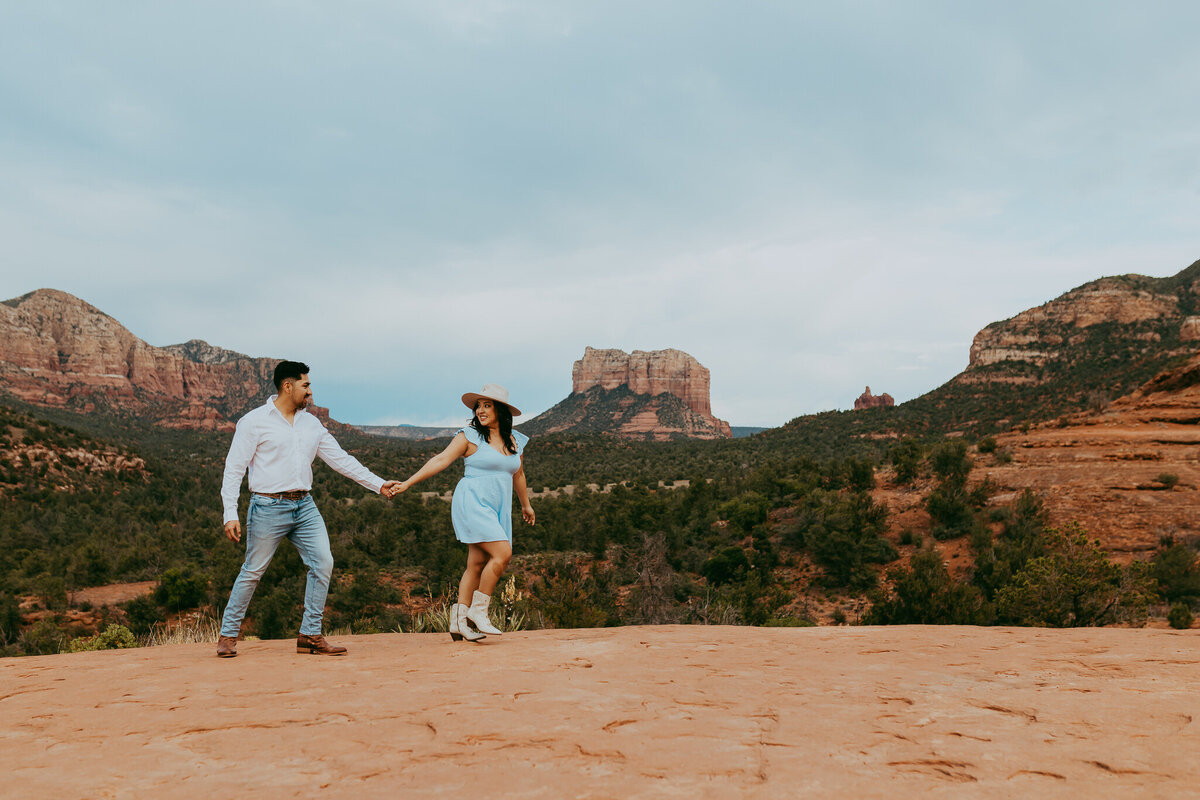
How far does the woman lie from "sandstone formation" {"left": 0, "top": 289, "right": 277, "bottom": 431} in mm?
94390

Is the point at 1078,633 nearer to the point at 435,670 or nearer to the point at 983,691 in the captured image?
the point at 983,691

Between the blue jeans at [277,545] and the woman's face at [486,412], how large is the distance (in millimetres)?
1443

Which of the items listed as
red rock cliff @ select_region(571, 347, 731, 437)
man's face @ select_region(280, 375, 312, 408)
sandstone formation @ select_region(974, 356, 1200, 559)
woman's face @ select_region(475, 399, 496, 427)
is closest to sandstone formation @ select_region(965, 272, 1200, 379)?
sandstone formation @ select_region(974, 356, 1200, 559)

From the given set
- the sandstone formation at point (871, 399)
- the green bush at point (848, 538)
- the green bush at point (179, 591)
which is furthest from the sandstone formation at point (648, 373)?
the green bush at point (179, 591)

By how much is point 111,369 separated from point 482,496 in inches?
4859

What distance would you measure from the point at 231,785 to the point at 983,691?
3589mm

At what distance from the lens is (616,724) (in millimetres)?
2891

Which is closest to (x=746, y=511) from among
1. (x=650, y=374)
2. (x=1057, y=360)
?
(x=1057, y=360)

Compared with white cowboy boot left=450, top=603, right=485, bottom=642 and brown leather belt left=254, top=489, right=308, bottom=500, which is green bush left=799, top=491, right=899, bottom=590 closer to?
white cowboy boot left=450, top=603, right=485, bottom=642

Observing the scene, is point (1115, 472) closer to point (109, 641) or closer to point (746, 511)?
point (746, 511)

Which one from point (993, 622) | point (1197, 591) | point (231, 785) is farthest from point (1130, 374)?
point (231, 785)

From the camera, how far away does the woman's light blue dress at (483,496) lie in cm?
527

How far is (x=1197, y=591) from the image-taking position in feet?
44.2

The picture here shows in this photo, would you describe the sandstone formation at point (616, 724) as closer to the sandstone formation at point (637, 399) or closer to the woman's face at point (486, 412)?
the woman's face at point (486, 412)
